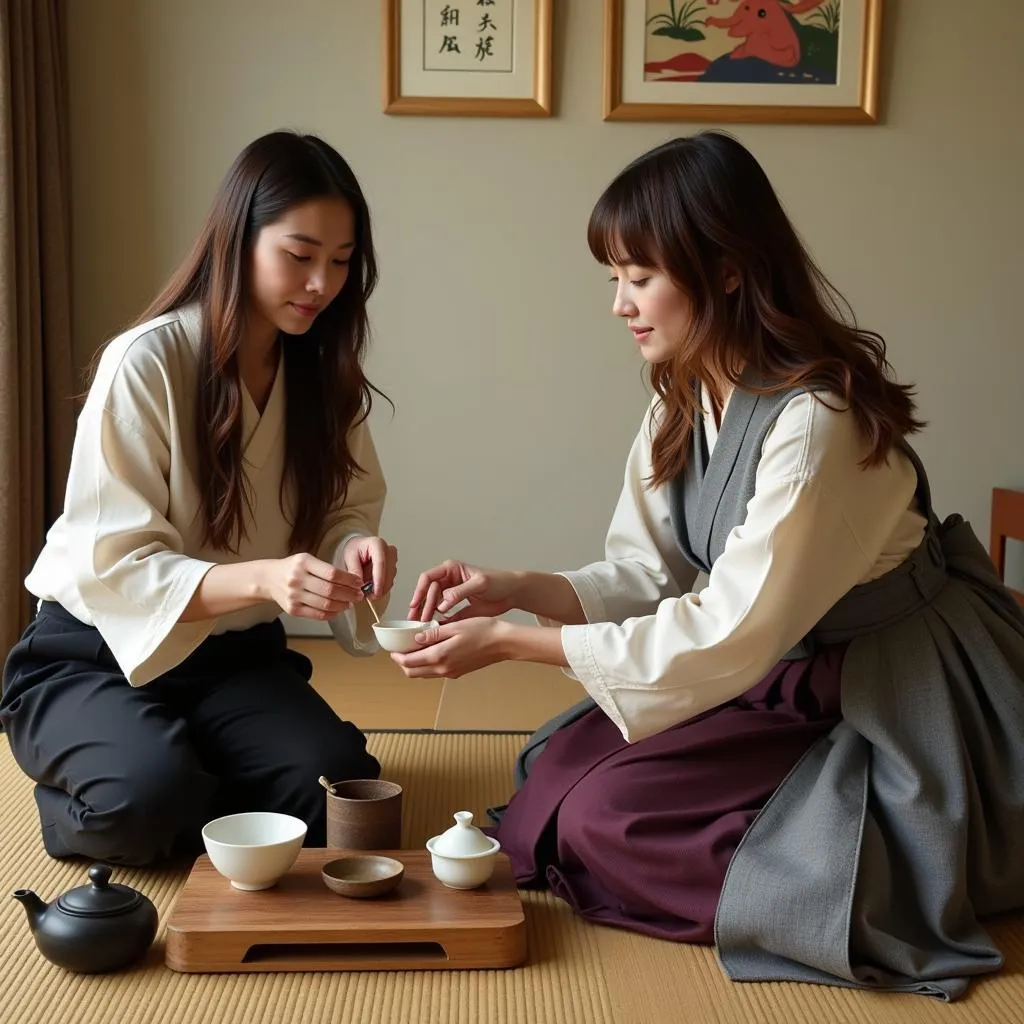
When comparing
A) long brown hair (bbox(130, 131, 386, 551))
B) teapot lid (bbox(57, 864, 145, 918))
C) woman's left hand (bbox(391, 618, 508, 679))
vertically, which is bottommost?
Result: teapot lid (bbox(57, 864, 145, 918))

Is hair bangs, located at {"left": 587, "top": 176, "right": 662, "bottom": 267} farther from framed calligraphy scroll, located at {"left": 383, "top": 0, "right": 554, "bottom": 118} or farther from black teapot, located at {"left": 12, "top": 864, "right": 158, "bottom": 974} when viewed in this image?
framed calligraphy scroll, located at {"left": 383, "top": 0, "right": 554, "bottom": 118}

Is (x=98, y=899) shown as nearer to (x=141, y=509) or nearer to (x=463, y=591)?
(x=141, y=509)

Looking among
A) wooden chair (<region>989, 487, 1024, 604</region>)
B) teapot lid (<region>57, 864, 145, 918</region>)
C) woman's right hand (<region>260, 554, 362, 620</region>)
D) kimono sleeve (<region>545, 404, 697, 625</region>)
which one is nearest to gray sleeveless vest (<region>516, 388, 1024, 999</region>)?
kimono sleeve (<region>545, 404, 697, 625</region>)

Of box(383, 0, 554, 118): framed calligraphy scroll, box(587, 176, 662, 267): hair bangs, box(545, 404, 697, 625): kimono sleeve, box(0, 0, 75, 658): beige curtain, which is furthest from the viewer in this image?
box(383, 0, 554, 118): framed calligraphy scroll

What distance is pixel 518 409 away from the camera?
438 centimetres

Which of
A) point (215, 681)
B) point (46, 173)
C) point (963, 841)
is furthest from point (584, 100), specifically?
point (963, 841)

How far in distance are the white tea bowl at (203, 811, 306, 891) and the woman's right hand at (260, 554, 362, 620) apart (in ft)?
1.11

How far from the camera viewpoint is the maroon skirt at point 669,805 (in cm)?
206

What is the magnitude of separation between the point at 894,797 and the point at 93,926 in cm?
121

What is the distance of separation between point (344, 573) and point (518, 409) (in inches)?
91.7

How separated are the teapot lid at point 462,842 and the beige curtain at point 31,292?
195 cm

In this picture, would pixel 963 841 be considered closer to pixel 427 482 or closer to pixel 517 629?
pixel 517 629

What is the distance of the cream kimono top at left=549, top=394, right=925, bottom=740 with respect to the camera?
2.00 meters

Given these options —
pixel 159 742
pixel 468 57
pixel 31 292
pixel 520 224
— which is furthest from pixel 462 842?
pixel 468 57
